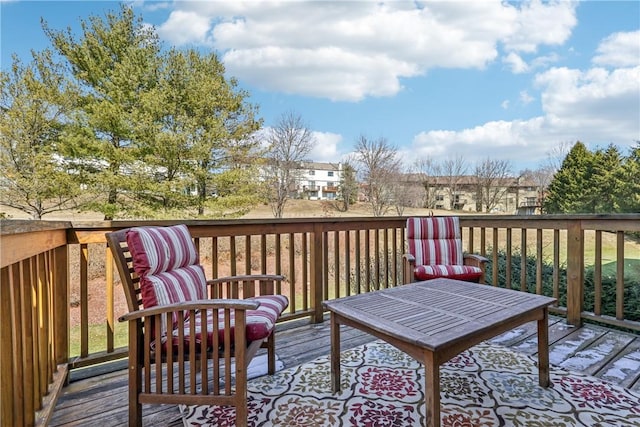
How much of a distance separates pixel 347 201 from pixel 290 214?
2893mm

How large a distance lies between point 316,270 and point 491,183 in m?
18.1

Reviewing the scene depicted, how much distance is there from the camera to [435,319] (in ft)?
5.58

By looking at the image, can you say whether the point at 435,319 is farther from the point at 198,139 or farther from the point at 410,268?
the point at 198,139

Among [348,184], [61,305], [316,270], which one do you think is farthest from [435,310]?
[348,184]

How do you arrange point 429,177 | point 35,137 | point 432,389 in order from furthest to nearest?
1. point 429,177
2. point 35,137
3. point 432,389

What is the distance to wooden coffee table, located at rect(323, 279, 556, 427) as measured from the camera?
1.45 metres

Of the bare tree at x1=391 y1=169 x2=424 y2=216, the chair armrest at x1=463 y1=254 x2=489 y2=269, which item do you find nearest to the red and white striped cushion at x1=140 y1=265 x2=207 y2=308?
the chair armrest at x1=463 y1=254 x2=489 y2=269

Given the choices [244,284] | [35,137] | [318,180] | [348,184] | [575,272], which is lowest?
[575,272]

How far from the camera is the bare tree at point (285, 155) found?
13477 mm

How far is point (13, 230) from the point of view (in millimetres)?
1078

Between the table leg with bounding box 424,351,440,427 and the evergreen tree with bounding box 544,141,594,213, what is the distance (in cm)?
1486

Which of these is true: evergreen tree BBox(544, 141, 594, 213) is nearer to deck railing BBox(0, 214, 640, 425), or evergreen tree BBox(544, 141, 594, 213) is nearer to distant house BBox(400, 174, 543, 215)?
distant house BBox(400, 174, 543, 215)

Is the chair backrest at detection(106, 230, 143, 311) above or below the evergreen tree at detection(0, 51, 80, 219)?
below

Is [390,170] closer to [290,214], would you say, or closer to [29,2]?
[290,214]
